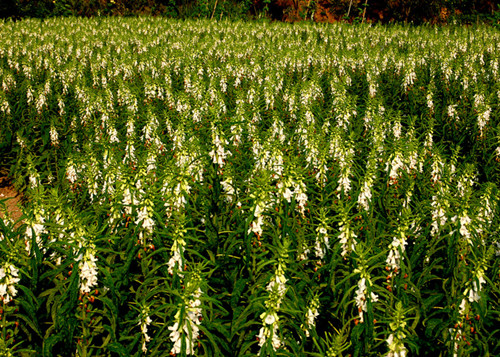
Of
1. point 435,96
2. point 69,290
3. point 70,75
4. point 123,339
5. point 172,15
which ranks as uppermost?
point 172,15

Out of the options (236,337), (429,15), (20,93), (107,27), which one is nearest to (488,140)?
(236,337)

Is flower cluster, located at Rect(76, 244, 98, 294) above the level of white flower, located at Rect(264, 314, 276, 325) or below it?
below

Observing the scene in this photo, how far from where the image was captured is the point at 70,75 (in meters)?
9.33

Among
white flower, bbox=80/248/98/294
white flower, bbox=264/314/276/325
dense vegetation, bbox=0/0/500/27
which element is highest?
dense vegetation, bbox=0/0/500/27

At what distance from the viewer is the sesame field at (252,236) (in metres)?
2.86

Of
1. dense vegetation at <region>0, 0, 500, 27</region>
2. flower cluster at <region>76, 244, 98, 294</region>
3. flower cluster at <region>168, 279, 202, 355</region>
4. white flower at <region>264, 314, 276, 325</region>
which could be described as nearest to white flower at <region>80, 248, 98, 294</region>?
flower cluster at <region>76, 244, 98, 294</region>

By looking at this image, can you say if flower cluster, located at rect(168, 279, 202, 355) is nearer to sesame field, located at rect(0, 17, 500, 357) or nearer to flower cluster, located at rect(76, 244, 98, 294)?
sesame field, located at rect(0, 17, 500, 357)

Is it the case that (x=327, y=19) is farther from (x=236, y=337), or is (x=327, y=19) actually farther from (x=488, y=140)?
(x=236, y=337)

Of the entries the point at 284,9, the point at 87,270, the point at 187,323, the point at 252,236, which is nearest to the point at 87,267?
the point at 87,270

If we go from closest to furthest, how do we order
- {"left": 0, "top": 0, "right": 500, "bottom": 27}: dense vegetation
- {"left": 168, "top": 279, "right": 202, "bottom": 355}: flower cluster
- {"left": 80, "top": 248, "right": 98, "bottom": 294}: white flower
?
{"left": 168, "top": 279, "right": 202, "bottom": 355}: flower cluster
{"left": 80, "top": 248, "right": 98, "bottom": 294}: white flower
{"left": 0, "top": 0, "right": 500, "bottom": 27}: dense vegetation

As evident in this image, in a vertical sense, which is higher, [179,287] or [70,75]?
[70,75]

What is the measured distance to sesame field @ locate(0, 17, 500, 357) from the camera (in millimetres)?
2855

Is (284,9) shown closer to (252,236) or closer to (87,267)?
(252,236)

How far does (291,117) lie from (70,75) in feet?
18.9
